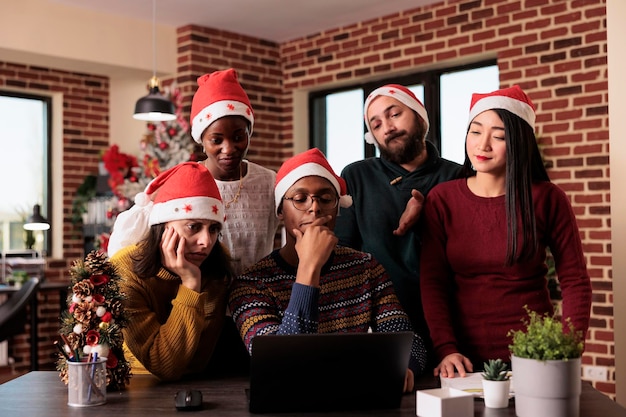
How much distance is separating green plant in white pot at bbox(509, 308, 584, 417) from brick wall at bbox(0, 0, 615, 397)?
11.1 ft

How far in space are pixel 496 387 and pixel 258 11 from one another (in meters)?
4.65

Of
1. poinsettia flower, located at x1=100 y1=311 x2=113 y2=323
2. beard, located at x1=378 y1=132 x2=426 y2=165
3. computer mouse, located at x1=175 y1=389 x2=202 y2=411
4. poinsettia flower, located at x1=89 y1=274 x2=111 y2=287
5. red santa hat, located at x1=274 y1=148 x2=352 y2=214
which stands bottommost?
computer mouse, located at x1=175 y1=389 x2=202 y2=411

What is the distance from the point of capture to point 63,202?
6.84 m

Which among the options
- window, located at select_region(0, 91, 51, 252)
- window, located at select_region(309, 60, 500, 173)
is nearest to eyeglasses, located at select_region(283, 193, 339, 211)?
window, located at select_region(309, 60, 500, 173)

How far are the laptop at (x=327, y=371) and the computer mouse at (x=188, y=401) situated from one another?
0.12m

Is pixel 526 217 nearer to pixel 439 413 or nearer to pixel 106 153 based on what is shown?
pixel 439 413

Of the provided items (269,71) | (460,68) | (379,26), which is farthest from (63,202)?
(460,68)

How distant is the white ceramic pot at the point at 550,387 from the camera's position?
1597mm

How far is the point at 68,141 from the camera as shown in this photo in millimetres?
6875

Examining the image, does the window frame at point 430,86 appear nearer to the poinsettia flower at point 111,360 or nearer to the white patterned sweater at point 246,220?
the white patterned sweater at point 246,220

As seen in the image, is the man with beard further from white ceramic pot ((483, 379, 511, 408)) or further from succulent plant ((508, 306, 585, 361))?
succulent plant ((508, 306, 585, 361))

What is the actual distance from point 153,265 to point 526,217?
1030 mm

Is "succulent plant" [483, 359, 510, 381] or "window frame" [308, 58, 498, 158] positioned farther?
"window frame" [308, 58, 498, 158]

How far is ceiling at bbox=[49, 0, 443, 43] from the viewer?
5.68 metres
